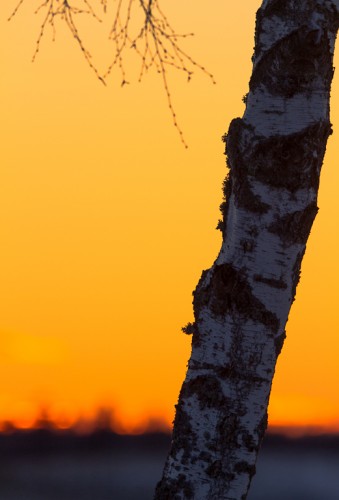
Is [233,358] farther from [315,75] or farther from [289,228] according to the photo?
[315,75]

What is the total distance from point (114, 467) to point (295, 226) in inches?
721

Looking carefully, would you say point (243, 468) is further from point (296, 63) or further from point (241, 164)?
point (296, 63)

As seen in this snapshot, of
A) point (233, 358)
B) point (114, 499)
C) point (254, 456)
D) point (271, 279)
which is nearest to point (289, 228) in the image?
point (271, 279)

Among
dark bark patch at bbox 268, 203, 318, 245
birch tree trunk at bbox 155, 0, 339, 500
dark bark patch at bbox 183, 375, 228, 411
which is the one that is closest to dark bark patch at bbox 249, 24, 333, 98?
birch tree trunk at bbox 155, 0, 339, 500

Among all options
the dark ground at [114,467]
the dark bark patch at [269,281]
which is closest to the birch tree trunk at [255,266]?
the dark bark patch at [269,281]

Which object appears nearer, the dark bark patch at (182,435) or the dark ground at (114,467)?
the dark bark patch at (182,435)

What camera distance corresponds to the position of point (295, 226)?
223 inches

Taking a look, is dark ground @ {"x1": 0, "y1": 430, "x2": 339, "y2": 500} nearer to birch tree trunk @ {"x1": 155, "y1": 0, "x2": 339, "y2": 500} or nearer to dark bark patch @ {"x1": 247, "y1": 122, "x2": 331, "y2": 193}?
birch tree trunk @ {"x1": 155, "y1": 0, "x2": 339, "y2": 500}

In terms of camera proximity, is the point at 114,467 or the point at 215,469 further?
the point at 114,467

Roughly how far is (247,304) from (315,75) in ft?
3.70

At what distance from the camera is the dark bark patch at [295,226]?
5.63 m

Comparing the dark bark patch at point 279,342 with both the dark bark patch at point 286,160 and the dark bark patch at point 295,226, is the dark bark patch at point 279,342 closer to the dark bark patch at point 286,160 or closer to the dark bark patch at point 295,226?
the dark bark patch at point 295,226

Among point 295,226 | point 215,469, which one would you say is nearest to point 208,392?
point 215,469

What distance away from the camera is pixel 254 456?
18.9ft
